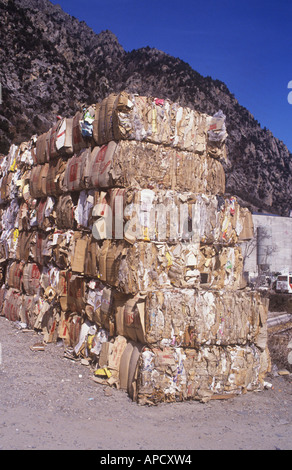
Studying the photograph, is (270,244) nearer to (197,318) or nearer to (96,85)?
(197,318)

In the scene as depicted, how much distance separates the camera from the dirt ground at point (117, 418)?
3463 millimetres

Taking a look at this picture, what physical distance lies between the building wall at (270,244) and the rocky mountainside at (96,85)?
16929mm

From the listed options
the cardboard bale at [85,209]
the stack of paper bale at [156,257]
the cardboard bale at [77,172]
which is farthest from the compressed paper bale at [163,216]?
the cardboard bale at [77,172]

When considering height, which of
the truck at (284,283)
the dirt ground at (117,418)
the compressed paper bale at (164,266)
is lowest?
the dirt ground at (117,418)

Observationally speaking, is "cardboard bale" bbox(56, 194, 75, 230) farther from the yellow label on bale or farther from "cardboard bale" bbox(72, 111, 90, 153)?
the yellow label on bale

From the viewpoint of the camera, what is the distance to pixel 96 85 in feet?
152

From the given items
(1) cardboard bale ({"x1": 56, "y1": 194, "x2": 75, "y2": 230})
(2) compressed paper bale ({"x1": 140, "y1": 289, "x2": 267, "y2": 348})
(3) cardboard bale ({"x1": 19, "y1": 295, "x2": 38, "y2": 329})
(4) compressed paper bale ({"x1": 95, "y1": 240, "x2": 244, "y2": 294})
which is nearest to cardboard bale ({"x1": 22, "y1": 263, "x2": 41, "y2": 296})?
(3) cardboard bale ({"x1": 19, "y1": 295, "x2": 38, "y2": 329})

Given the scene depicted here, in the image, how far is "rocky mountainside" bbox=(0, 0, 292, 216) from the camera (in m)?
37.8

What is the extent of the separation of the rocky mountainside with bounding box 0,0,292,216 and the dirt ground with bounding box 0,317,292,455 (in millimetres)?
26480

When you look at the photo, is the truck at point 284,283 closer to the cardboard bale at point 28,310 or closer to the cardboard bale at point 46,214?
the cardboard bale at point 28,310

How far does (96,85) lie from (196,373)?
45260 millimetres

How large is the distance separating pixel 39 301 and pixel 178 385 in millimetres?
3630

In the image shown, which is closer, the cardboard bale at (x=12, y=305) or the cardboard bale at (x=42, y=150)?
the cardboard bale at (x=42, y=150)

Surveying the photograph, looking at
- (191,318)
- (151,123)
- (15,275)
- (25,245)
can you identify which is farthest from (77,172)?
(15,275)
